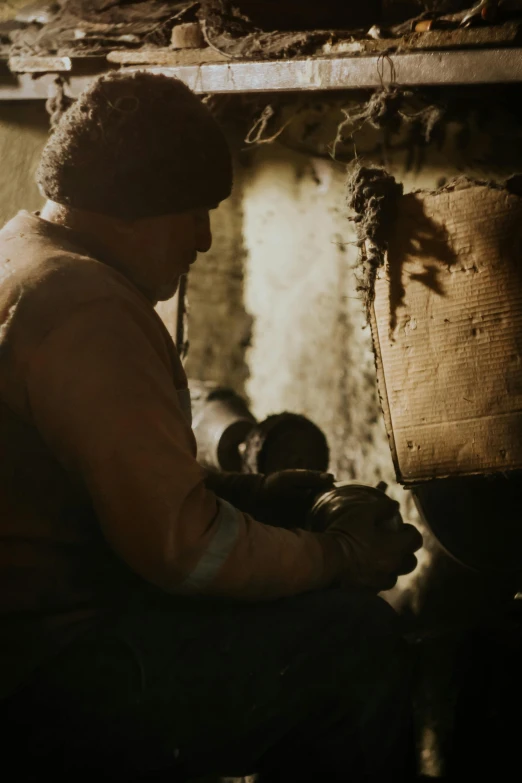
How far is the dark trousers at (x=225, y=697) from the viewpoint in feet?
4.55

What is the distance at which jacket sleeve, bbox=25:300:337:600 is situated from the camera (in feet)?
4.33

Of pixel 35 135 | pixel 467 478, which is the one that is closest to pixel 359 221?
pixel 467 478

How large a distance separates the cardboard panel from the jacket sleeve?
25.6 inches

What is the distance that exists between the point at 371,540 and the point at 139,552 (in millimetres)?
521

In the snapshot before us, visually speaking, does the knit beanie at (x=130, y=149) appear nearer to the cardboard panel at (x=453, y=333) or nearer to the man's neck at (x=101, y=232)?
the man's neck at (x=101, y=232)

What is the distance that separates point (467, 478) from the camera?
1913 mm

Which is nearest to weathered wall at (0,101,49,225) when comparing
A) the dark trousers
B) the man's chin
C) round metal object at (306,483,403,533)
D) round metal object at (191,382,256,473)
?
round metal object at (191,382,256,473)

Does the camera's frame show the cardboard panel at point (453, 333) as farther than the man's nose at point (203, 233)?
Yes

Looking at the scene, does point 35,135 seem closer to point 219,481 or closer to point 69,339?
Result: point 219,481

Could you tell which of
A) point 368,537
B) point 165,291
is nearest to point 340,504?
point 368,537

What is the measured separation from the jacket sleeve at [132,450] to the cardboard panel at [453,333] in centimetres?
65

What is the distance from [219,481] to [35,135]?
188 cm

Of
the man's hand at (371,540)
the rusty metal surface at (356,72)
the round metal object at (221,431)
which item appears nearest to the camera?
the man's hand at (371,540)

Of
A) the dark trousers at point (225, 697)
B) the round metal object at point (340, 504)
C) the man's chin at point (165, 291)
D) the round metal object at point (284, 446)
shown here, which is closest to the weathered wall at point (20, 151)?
the round metal object at point (284, 446)
